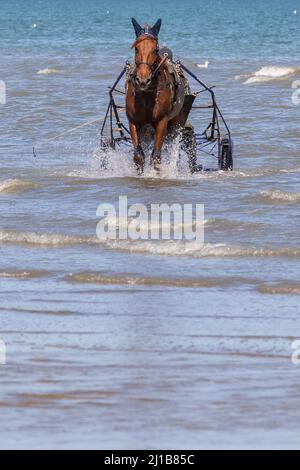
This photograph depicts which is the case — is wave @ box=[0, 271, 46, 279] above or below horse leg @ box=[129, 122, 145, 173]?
below

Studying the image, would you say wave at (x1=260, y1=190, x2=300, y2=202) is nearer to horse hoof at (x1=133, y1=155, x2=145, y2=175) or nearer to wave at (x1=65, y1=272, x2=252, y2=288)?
horse hoof at (x1=133, y1=155, x2=145, y2=175)

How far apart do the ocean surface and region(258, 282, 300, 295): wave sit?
0.02m

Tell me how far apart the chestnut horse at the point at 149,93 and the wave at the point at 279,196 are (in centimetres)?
173

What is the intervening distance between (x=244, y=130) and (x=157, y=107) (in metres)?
6.19

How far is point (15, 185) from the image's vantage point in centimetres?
1623

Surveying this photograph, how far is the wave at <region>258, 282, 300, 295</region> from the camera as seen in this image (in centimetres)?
1019

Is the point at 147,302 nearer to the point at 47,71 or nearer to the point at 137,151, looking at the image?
the point at 137,151

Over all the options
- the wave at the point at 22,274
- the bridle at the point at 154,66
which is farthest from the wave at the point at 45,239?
the bridle at the point at 154,66

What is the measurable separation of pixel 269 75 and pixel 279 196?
67.0 ft

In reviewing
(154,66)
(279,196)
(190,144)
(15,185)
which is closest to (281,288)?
(279,196)

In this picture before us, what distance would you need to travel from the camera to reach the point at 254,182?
1633 centimetres

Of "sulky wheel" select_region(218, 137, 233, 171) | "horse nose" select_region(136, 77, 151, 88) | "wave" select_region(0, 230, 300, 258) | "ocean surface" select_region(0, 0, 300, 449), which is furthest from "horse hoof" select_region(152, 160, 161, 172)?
"wave" select_region(0, 230, 300, 258)

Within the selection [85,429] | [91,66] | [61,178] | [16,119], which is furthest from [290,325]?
[91,66]

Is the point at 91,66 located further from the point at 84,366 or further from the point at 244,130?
the point at 84,366
